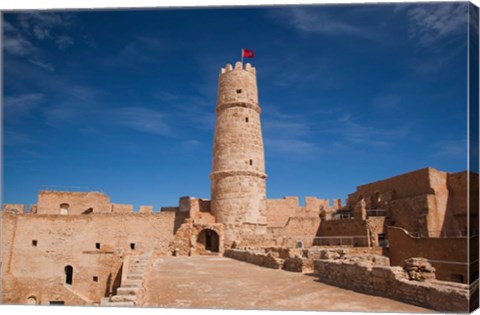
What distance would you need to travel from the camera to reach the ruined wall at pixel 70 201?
23891 mm

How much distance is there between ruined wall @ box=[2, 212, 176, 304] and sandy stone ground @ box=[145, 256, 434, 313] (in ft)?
36.9

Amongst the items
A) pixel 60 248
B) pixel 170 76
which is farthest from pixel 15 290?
pixel 170 76

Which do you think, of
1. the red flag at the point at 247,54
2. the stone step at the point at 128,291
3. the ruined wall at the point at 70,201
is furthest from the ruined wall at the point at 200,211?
the stone step at the point at 128,291

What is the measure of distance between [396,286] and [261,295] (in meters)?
2.37

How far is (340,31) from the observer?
10.1 meters

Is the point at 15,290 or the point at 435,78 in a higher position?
the point at 435,78

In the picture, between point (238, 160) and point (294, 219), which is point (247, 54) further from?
point (294, 219)

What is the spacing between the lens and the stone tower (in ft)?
66.6

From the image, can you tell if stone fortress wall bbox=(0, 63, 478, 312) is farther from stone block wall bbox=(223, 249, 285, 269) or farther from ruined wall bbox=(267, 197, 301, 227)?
ruined wall bbox=(267, 197, 301, 227)

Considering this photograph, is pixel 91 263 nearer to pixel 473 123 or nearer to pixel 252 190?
pixel 252 190

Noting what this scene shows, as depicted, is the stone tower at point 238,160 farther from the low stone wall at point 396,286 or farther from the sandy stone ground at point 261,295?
the low stone wall at point 396,286

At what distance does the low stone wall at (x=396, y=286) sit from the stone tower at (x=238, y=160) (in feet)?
37.0

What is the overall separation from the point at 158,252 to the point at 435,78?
1489cm

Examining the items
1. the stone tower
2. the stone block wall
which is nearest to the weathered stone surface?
the stone block wall
